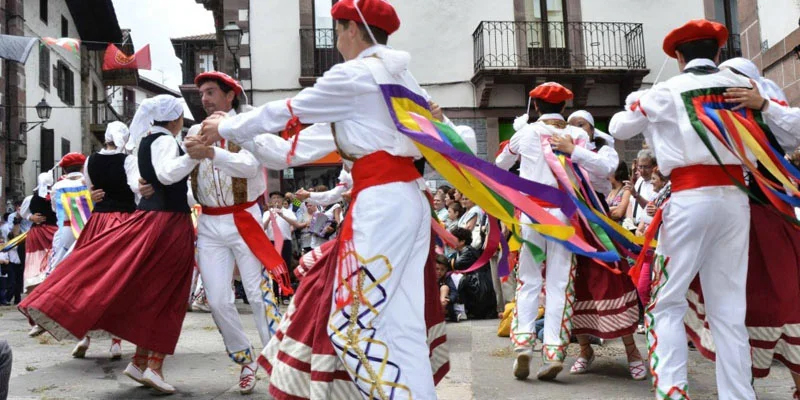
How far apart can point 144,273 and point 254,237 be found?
69 cm

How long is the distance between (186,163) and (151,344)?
1111 mm

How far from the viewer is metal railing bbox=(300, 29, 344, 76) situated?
56.2ft

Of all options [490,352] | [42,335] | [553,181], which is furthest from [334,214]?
[553,181]

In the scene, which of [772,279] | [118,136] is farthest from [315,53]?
[772,279]

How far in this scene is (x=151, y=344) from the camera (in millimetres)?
4844

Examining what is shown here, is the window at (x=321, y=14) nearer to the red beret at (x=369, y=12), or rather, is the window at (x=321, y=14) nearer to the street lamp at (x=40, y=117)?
the street lamp at (x=40, y=117)

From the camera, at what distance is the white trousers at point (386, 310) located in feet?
9.64

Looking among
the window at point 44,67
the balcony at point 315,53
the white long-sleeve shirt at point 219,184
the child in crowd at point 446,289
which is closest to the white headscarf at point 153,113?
the white long-sleeve shirt at point 219,184

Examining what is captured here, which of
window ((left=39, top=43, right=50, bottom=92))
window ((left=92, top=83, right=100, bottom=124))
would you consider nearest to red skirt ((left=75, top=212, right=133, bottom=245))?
window ((left=39, top=43, right=50, bottom=92))

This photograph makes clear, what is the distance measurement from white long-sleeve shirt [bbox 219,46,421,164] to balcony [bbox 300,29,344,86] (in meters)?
13.9

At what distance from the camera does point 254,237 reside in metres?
4.98

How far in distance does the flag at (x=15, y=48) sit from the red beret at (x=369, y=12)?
714 cm

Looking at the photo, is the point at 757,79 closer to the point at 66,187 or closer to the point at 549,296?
the point at 549,296

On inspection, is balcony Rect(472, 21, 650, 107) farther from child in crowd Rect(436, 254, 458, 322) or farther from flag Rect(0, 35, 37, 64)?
flag Rect(0, 35, 37, 64)
